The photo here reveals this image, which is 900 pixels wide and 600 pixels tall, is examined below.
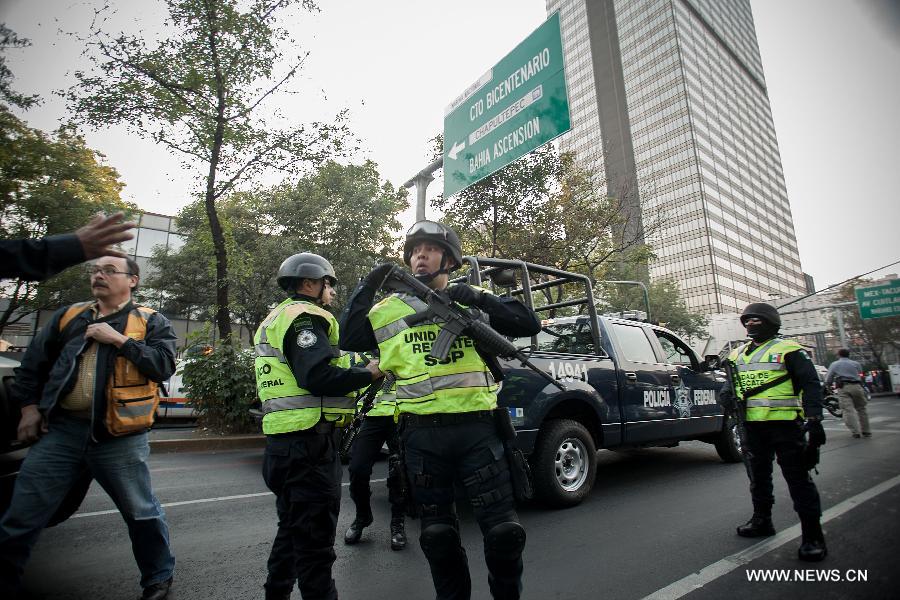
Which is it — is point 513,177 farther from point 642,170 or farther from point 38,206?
point 642,170

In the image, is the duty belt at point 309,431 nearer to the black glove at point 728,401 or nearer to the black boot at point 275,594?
the black boot at point 275,594

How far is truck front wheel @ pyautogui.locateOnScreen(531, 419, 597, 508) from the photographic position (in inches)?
161

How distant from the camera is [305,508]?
2.12 m

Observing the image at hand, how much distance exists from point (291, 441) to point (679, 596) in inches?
89.0

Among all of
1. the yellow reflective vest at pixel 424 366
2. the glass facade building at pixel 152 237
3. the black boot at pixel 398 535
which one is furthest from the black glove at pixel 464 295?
the glass facade building at pixel 152 237

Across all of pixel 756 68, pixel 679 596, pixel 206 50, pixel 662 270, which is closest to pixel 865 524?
pixel 679 596

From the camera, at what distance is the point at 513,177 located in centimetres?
1375

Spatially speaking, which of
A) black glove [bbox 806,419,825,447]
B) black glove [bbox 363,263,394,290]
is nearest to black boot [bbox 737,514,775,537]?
black glove [bbox 806,419,825,447]

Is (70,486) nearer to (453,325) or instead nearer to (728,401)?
(453,325)

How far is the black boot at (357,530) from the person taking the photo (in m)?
3.55

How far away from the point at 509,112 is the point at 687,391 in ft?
13.5

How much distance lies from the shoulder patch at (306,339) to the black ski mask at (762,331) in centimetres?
336

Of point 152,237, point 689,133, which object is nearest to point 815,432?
point 152,237

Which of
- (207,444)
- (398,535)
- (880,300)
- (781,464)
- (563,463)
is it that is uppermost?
(880,300)
